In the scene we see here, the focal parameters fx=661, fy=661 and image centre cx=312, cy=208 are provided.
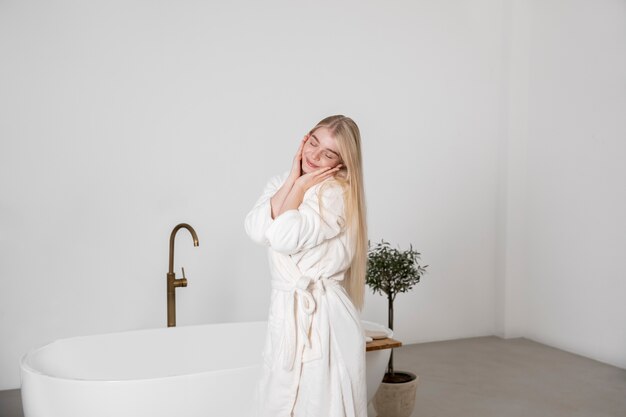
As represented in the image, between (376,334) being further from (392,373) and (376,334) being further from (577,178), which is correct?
(577,178)

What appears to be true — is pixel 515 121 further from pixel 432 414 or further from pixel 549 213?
pixel 432 414

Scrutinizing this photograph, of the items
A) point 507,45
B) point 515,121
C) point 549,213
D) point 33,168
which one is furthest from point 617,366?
point 33,168

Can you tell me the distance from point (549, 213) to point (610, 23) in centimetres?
137

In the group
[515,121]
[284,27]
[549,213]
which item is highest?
[284,27]

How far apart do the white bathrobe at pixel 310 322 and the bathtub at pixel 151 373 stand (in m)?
0.42

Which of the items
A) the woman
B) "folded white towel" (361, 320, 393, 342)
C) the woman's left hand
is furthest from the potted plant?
the woman's left hand

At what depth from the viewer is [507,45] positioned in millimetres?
5121

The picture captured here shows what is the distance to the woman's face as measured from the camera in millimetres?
2084

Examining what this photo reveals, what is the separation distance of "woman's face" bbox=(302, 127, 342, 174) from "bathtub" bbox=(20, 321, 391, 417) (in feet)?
2.92

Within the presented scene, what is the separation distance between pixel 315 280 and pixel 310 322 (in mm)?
134

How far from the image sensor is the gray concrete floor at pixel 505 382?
352cm

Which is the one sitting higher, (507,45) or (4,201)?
(507,45)

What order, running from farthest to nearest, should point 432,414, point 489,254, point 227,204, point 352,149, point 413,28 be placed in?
point 489,254
point 413,28
point 227,204
point 432,414
point 352,149

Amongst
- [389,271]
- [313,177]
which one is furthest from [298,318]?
[389,271]
